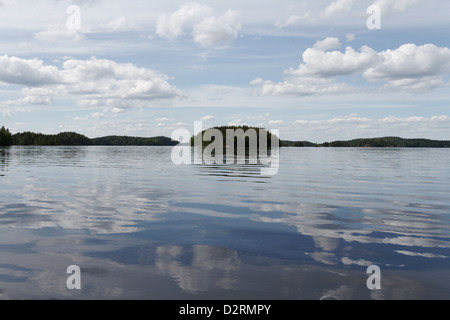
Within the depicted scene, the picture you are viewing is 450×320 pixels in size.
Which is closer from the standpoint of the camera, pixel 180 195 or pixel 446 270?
pixel 446 270

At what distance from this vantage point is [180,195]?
1034 inches

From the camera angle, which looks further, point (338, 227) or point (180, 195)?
point (180, 195)

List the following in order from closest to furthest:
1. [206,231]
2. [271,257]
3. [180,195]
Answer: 1. [271,257]
2. [206,231]
3. [180,195]

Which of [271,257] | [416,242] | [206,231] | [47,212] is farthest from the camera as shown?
[47,212]

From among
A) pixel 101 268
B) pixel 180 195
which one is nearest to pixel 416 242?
pixel 101 268

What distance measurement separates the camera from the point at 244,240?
14.0 metres

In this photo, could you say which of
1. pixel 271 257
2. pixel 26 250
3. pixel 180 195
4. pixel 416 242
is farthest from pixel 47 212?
pixel 416 242

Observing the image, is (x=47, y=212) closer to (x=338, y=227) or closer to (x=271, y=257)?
(x=271, y=257)
